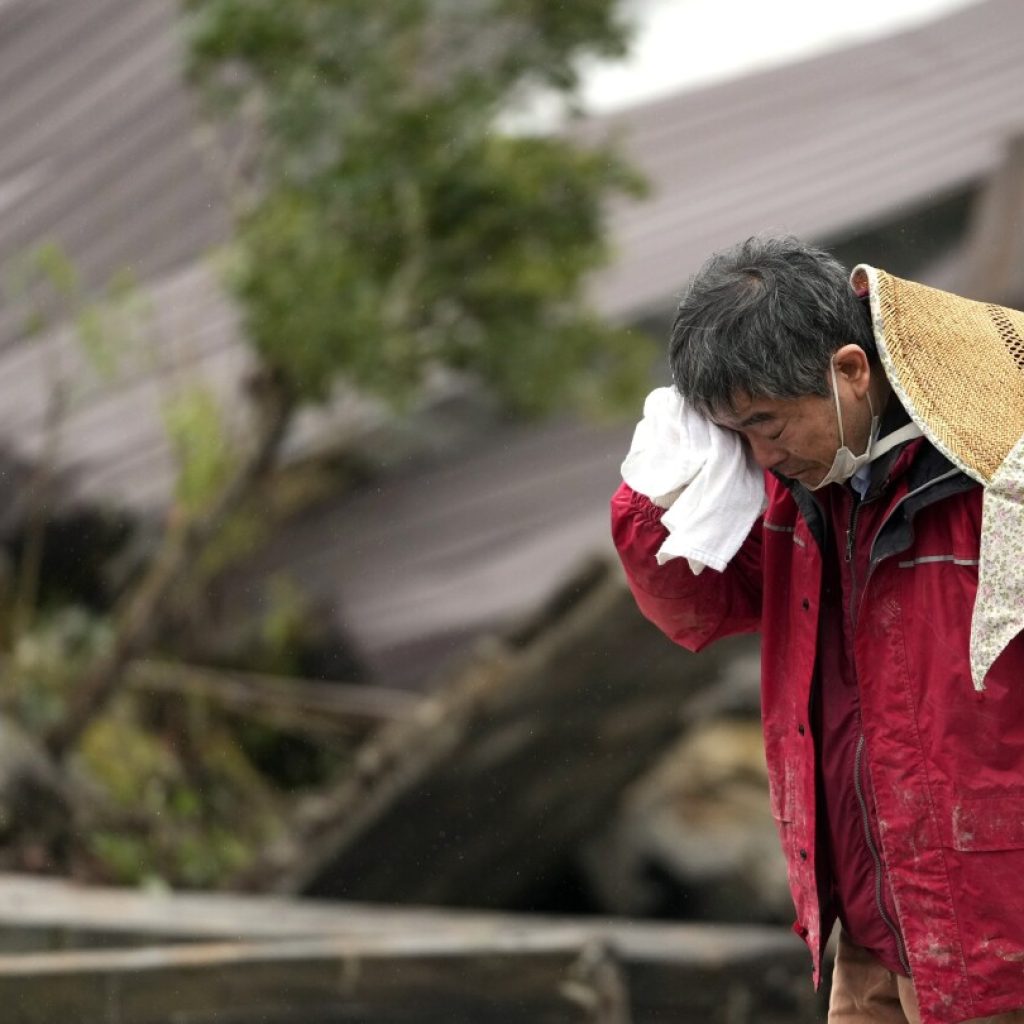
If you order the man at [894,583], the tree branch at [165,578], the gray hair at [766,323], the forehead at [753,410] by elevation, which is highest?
the gray hair at [766,323]

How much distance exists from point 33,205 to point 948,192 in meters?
2.83

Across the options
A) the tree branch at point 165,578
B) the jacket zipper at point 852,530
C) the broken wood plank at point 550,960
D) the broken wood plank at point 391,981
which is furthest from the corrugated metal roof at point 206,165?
the jacket zipper at point 852,530

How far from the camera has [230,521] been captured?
5516 millimetres

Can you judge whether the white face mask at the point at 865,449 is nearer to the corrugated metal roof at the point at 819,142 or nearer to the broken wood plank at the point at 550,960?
the broken wood plank at the point at 550,960

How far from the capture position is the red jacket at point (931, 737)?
164cm

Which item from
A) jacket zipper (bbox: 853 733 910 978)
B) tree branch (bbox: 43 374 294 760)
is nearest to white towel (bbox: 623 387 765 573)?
jacket zipper (bbox: 853 733 910 978)

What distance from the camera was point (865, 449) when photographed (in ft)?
5.69

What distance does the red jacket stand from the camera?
1.64m

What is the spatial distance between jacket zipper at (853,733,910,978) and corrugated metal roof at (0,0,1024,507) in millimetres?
3023

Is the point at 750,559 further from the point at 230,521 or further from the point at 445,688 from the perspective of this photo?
the point at 230,521

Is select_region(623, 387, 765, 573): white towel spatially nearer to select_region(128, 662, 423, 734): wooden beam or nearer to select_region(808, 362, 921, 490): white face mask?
select_region(808, 362, 921, 490): white face mask

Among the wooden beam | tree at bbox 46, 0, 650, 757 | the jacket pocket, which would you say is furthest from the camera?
the wooden beam

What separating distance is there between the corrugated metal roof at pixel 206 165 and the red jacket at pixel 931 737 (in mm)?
2996

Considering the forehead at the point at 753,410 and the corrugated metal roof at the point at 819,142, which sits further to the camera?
the corrugated metal roof at the point at 819,142
